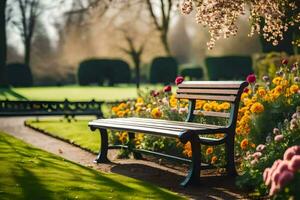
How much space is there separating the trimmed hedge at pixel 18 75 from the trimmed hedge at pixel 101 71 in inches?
150

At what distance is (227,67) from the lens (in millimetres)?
33688

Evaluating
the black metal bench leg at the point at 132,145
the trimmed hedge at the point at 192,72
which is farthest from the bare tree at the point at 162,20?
the black metal bench leg at the point at 132,145

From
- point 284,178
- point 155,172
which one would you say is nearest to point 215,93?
point 155,172

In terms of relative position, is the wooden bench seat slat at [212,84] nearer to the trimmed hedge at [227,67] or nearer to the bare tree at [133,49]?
the trimmed hedge at [227,67]

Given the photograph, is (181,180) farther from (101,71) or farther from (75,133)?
(101,71)

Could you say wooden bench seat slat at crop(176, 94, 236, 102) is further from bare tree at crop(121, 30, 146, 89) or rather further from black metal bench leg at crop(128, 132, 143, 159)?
bare tree at crop(121, 30, 146, 89)

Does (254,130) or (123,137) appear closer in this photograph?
(254,130)

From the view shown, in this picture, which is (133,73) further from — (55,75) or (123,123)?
(123,123)

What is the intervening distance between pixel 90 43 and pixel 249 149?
37.9m

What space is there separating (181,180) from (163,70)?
104ft

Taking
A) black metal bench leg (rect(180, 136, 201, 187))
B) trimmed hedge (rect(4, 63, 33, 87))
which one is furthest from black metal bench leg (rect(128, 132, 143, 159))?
trimmed hedge (rect(4, 63, 33, 87))

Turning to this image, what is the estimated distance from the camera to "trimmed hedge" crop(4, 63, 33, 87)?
3816 centimetres

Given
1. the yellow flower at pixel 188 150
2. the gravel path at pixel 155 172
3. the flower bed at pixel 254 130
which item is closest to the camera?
the flower bed at pixel 254 130

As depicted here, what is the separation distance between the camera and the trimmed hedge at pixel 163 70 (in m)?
37.7
